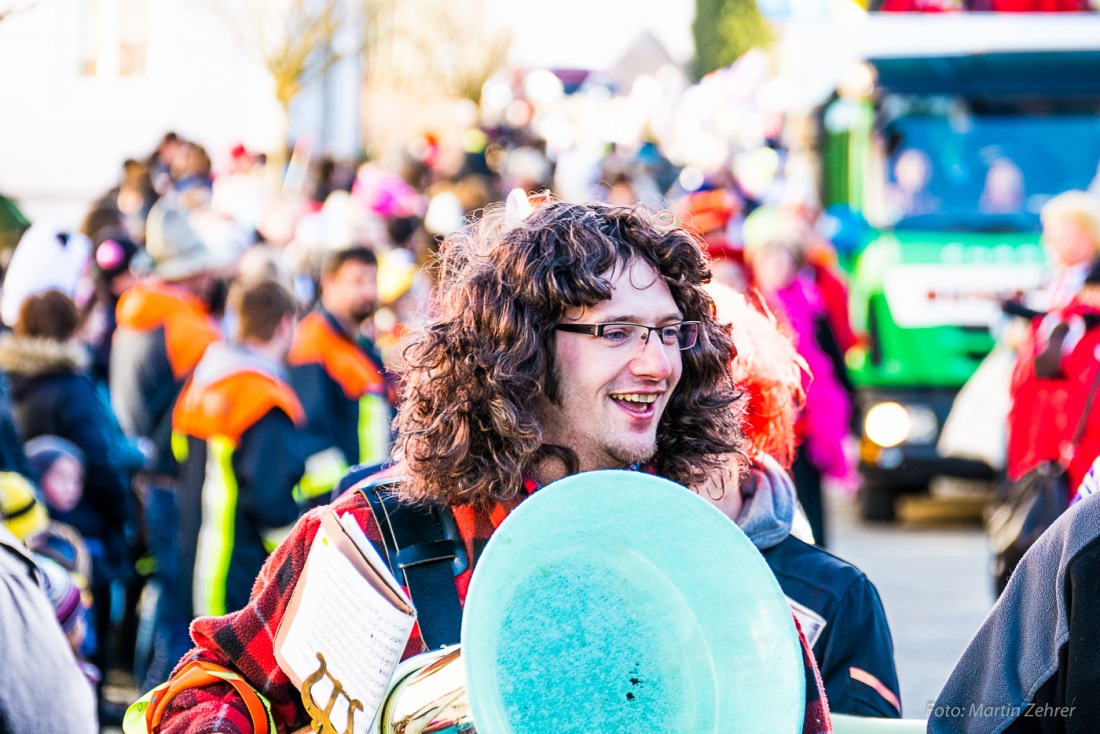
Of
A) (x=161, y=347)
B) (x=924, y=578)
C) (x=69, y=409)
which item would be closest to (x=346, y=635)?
(x=69, y=409)

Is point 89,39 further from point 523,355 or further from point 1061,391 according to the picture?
point 523,355

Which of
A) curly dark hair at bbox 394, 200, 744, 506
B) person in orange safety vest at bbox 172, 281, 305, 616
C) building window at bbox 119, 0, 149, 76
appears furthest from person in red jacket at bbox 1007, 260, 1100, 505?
building window at bbox 119, 0, 149, 76

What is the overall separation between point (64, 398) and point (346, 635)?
12.4 feet

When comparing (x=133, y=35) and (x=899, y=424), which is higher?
(x=133, y=35)

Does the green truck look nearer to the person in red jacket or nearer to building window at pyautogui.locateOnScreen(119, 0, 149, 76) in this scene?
the person in red jacket

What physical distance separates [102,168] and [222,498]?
540 inches

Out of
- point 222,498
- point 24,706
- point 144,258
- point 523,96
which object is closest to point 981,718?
point 24,706

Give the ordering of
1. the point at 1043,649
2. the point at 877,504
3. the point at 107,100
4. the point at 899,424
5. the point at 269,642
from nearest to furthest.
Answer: the point at 1043,649 → the point at 269,642 → the point at 899,424 → the point at 877,504 → the point at 107,100

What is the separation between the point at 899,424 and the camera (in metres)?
9.75

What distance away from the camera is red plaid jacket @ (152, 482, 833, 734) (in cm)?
212

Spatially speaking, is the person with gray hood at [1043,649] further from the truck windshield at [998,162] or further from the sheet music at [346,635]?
→ the truck windshield at [998,162]

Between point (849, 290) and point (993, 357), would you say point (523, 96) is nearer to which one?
point (849, 290)

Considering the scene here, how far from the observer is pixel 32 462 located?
5137 millimetres

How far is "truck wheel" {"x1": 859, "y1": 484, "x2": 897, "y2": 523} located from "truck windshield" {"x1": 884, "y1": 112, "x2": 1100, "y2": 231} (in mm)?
1820
